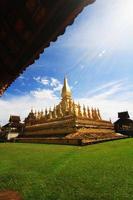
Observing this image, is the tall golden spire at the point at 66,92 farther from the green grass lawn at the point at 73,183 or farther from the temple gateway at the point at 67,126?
the green grass lawn at the point at 73,183

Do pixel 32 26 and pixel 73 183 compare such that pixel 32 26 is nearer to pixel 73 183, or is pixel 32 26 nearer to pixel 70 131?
pixel 73 183

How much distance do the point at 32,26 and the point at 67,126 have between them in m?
22.0

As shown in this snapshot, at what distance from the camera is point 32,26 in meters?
2.80

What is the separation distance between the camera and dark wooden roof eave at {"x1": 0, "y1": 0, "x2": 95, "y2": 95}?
2.40 meters

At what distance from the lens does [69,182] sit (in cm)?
558

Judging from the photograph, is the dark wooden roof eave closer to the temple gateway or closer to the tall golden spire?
the temple gateway

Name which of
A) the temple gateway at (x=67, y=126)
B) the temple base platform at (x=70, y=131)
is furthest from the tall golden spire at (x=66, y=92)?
the temple base platform at (x=70, y=131)

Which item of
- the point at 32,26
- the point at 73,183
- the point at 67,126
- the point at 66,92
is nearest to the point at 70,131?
the point at 67,126

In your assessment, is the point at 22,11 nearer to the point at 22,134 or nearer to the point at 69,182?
the point at 69,182

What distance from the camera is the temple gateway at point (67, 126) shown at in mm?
21000

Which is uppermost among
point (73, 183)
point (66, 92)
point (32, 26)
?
point (66, 92)

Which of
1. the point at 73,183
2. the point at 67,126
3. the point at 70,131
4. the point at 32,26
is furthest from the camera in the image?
the point at 67,126

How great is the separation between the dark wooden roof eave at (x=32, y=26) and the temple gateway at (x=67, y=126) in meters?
13.9

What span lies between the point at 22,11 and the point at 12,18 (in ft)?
0.81
